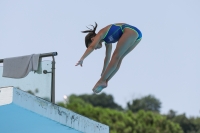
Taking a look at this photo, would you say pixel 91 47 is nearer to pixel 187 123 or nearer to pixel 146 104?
pixel 187 123

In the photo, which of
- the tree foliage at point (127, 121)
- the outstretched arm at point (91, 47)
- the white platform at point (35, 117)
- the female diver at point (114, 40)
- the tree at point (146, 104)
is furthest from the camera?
the tree at point (146, 104)

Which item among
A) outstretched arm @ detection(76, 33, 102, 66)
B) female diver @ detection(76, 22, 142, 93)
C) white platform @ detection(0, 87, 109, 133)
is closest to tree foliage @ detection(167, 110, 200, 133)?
white platform @ detection(0, 87, 109, 133)

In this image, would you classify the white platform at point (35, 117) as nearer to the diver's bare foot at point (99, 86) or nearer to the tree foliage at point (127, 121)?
the diver's bare foot at point (99, 86)

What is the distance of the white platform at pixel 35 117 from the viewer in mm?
10727

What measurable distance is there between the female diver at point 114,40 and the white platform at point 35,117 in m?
1.01

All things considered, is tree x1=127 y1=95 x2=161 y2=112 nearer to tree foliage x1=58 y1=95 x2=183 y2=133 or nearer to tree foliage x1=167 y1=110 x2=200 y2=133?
tree foliage x1=167 y1=110 x2=200 y2=133

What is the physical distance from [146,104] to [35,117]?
3686 inches

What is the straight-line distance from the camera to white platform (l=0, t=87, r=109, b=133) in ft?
35.2

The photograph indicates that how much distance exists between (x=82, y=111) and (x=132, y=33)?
35131 millimetres

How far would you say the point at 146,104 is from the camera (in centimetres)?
10456

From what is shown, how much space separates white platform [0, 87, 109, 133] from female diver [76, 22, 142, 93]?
1.01 meters

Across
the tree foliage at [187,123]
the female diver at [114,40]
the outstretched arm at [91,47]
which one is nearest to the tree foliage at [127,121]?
the tree foliage at [187,123]

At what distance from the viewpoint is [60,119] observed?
11.6 meters

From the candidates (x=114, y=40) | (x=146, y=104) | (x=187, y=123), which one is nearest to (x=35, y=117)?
(x=114, y=40)
